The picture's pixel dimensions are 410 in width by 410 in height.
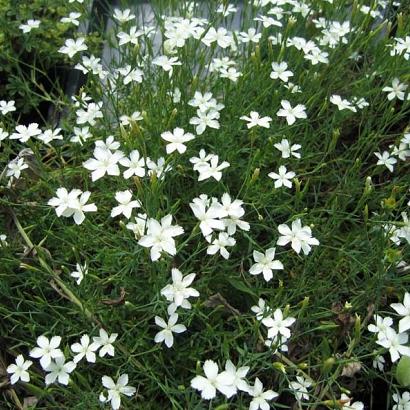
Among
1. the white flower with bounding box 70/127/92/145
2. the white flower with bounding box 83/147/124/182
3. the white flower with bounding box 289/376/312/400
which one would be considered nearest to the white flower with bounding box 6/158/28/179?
the white flower with bounding box 70/127/92/145

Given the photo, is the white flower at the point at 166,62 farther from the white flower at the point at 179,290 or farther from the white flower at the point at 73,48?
the white flower at the point at 179,290

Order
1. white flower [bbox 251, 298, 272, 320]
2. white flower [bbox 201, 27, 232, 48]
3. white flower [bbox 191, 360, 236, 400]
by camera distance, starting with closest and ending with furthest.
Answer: white flower [bbox 191, 360, 236, 400], white flower [bbox 251, 298, 272, 320], white flower [bbox 201, 27, 232, 48]

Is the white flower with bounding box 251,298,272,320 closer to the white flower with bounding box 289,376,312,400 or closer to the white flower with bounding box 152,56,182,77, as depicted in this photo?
the white flower with bounding box 289,376,312,400

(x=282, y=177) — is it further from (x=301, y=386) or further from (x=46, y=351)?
(x=46, y=351)

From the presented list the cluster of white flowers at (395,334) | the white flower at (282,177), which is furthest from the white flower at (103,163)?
the cluster of white flowers at (395,334)

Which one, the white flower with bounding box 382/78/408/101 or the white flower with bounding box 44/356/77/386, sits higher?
the white flower with bounding box 382/78/408/101

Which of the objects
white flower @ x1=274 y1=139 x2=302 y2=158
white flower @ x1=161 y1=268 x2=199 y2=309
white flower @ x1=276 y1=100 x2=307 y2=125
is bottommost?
white flower @ x1=161 y1=268 x2=199 y2=309

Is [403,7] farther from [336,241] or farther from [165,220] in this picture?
[165,220]

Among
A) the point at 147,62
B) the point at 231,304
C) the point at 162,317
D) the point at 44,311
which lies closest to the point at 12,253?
the point at 44,311
